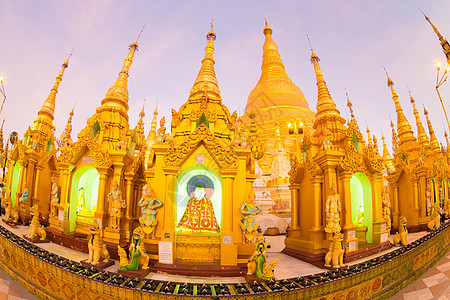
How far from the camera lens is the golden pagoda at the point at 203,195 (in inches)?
280

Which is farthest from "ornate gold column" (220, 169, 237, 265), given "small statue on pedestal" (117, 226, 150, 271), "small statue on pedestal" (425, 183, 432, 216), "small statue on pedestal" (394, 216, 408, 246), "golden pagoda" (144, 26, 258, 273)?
"small statue on pedestal" (425, 183, 432, 216)

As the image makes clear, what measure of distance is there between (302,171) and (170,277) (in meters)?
7.08

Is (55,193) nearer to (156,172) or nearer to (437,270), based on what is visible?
(156,172)

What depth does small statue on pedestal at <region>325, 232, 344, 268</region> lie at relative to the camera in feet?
25.1

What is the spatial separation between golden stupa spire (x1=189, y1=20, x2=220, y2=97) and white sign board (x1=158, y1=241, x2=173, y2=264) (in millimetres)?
A: 5918

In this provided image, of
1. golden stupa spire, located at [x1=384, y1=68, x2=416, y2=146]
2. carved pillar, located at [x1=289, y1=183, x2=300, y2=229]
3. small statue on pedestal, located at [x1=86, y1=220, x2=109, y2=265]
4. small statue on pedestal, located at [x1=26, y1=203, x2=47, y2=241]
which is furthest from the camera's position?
golden stupa spire, located at [x1=384, y1=68, x2=416, y2=146]

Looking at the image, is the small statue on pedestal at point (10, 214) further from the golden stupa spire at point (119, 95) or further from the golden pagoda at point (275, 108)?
the golden pagoda at point (275, 108)

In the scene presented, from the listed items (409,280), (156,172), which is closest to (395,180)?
(409,280)

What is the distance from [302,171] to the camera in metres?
10.8

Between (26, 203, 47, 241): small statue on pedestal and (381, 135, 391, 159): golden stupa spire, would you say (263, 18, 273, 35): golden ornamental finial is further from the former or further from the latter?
(26, 203, 47, 241): small statue on pedestal

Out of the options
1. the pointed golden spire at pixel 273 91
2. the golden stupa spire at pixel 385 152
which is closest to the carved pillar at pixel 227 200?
Answer: the pointed golden spire at pixel 273 91

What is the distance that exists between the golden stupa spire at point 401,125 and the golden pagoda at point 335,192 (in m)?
9.88

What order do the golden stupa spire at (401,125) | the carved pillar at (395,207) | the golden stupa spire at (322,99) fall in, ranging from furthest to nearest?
the golden stupa spire at (401,125)
the carved pillar at (395,207)
the golden stupa spire at (322,99)

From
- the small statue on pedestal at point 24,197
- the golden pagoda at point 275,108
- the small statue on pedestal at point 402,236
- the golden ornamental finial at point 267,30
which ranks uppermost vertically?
the golden ornamental finial at point 267,30
